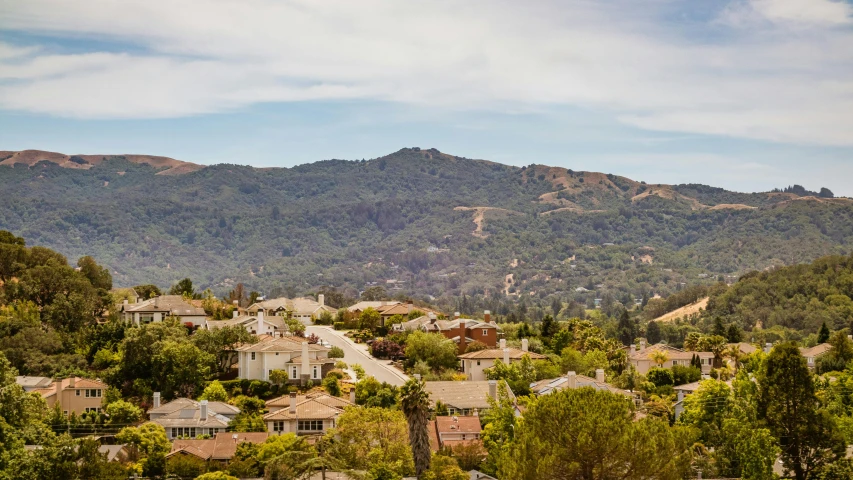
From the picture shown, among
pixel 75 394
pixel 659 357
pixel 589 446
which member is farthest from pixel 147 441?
pixel 659 357

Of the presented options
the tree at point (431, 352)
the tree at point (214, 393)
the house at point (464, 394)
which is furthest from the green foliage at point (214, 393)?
the tree at point (431, 352)

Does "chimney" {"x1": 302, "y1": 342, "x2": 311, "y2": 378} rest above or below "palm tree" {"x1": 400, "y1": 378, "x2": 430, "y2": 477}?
above

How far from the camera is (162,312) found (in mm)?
95500

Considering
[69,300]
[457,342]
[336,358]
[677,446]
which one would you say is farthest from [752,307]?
[677,446]

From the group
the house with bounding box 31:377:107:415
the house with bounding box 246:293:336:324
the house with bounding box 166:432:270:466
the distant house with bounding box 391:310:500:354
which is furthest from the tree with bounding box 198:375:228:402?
the house with bounding box 246:293:336:324

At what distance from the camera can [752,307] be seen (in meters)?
185

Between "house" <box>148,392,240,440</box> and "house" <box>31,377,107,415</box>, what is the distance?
451 centimetres

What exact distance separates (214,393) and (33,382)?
11.6m

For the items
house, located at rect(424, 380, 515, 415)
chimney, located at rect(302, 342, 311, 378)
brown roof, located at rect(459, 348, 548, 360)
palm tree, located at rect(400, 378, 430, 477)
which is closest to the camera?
palm tree, located at rect(400, 378, 430, 477)

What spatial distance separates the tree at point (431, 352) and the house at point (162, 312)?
54.4 ft

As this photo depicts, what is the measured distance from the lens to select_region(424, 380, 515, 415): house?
255 ft

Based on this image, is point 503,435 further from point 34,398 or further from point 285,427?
point 34,398

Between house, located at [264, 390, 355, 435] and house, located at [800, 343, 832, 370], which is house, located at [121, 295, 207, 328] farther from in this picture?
house, located at [800, 343, 832, 370]

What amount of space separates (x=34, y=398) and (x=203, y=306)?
32.3 m
